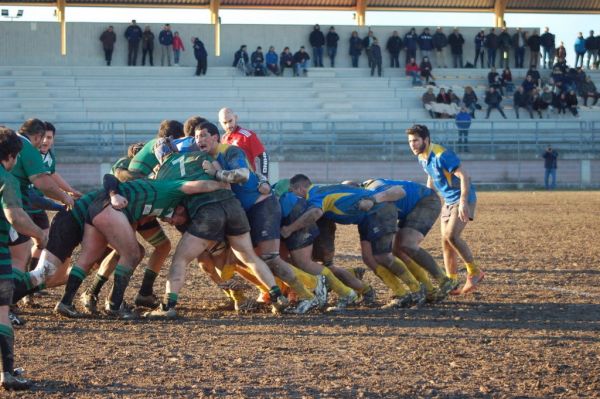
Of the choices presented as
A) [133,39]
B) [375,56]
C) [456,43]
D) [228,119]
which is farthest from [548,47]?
[228,119]

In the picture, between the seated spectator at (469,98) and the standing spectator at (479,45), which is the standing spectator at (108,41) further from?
the standing spectator at (479,45)

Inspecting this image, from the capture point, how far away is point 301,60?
3684 cm

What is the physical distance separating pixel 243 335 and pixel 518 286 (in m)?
3.90

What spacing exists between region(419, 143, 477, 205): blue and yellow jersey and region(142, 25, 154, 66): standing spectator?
1043 inches

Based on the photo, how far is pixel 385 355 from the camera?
24.2ft

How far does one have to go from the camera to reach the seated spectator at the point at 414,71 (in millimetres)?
36719

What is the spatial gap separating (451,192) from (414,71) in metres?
26.4

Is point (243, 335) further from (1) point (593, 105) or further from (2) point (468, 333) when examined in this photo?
(1) point (593, 105)

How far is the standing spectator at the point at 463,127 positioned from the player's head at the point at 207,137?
2372 centimetres

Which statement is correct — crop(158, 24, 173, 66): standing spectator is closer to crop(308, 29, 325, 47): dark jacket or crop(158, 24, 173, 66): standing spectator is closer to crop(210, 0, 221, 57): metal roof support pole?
crop(210, 0, 221, 57): metal roof support pole

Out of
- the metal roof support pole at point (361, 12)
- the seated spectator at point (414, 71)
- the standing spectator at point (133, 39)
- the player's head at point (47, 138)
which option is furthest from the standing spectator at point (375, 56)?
the player's head at point (47, 138)

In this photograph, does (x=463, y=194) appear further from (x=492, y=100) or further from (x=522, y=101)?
(x=522, y=101)

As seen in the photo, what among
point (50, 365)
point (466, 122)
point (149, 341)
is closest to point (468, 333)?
point (149, 341)

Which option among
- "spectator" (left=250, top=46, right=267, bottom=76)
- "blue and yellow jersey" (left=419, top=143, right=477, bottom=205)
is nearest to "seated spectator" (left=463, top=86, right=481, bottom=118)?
"spectator" (left=250, top=46, right=267, bottom=76)
